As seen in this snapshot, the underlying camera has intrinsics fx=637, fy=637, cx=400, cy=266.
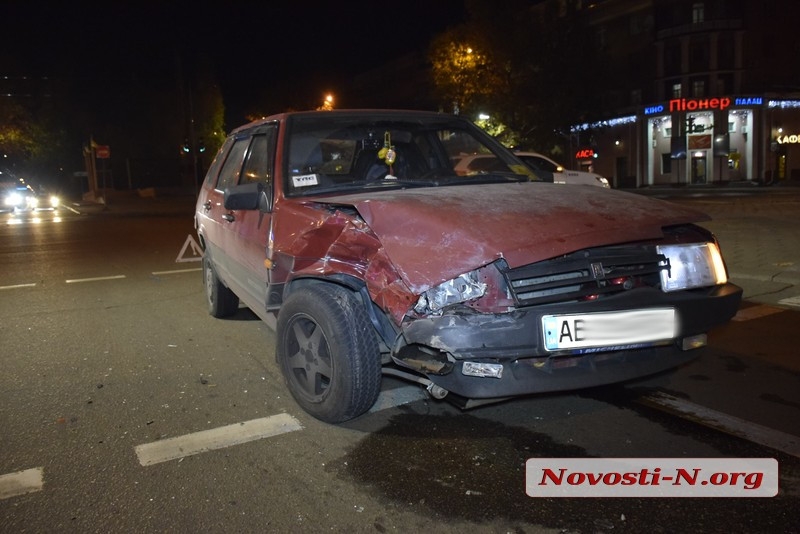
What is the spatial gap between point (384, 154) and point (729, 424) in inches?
109

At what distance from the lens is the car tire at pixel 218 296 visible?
6113 millimetres

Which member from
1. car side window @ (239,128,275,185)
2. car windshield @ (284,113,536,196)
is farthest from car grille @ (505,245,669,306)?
car side window @ (239,128,275,185)

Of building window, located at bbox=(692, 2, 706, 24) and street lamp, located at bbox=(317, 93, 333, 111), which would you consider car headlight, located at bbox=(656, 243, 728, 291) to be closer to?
street lamp, located at bbox=(317, 93, 333, 111)

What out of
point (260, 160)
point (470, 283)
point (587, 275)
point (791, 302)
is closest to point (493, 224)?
point (470, 283)

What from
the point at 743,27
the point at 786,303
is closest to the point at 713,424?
the point at 786,303

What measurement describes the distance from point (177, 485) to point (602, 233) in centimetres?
231

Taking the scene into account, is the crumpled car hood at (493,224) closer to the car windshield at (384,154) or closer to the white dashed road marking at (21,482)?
the car windshield at (384,154)

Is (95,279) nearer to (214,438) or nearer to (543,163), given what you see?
(214,438)

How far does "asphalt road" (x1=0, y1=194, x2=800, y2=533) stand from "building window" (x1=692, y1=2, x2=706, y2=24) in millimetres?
46518

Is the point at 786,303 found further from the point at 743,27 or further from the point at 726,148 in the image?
the point at 743,27

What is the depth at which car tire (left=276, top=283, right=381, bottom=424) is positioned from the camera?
10.8 ft

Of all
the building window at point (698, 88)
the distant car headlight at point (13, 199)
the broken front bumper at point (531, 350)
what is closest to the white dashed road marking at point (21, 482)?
the broken front bumper at point (531, 350)

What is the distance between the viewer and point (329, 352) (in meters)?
Result: 3.40

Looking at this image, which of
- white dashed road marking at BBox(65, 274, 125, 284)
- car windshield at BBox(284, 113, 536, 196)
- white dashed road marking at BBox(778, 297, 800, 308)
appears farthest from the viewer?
white dashed road marking at BBox(65, 274, 125, 284)
